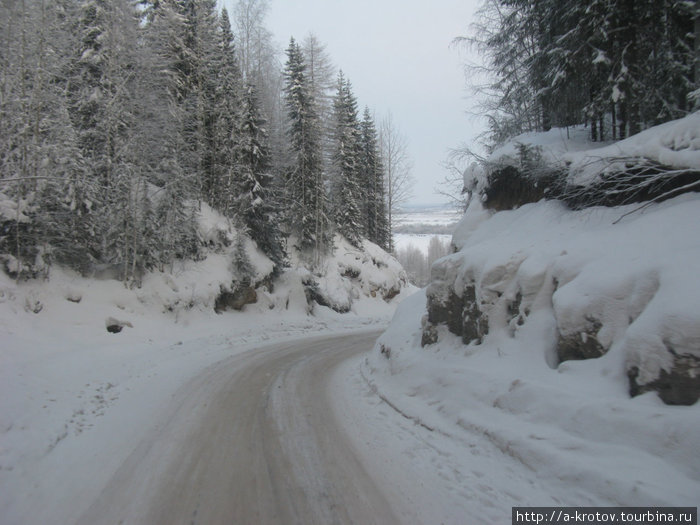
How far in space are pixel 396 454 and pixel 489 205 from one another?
738cm

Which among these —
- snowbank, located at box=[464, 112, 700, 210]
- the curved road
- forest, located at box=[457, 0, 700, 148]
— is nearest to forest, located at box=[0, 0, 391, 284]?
the curved road

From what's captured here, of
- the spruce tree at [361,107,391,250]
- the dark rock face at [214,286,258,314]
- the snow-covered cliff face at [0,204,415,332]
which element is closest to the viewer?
the snow-covered cliff face at [0,204,415,332]

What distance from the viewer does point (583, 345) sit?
4590 mm

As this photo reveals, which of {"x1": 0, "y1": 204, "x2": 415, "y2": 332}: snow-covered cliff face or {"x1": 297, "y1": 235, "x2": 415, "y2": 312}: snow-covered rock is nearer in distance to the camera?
{"x1": 0, "y1": 204, "x2": 415, "y2": 332}: snow-covered cliff face

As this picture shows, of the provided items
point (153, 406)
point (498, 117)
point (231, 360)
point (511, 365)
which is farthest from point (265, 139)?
point (511, 365)

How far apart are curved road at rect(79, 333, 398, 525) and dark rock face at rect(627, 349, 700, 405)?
2842 mm

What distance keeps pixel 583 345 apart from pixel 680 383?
1.18 m

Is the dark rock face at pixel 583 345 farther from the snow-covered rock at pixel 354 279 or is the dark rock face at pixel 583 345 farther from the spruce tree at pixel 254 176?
the snow-covered rock at pixel 354 279

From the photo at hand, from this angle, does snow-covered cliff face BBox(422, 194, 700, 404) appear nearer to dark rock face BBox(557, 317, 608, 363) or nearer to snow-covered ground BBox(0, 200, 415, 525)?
dark rock face BBox(557, 317, 608, 363)

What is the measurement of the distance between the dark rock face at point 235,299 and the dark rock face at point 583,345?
51.7 feet

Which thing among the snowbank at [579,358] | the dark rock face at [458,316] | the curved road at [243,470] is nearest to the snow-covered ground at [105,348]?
the curved road at [243,470]

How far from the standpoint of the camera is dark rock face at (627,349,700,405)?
3332 millimetres

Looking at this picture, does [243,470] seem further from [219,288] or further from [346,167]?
[346,167]

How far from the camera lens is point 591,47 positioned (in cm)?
843
